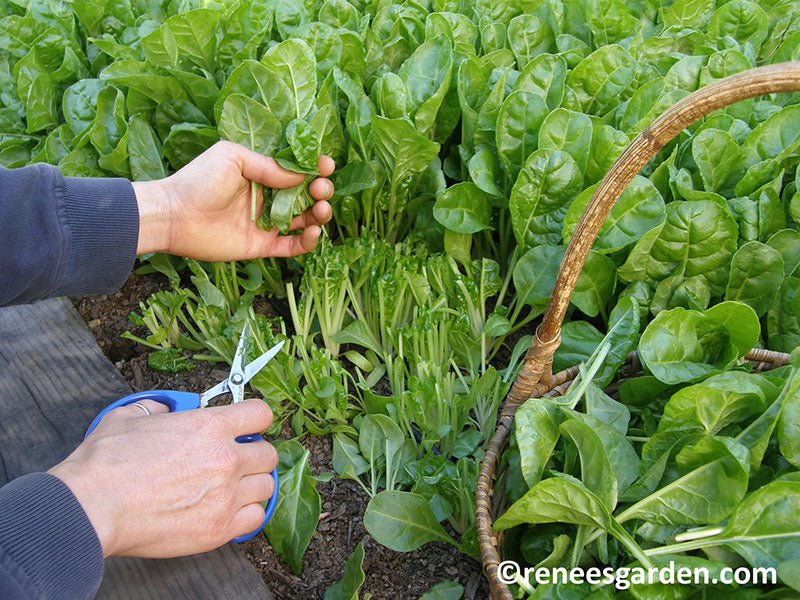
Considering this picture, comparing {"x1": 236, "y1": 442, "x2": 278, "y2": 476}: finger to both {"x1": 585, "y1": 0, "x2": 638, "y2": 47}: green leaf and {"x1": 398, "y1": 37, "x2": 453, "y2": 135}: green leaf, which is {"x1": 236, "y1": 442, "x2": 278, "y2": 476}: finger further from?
{"x1": 585, "y1": 0, "x2": 638, "y2": 47}: green leaf

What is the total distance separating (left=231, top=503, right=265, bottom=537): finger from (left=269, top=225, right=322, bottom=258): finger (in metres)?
0.51

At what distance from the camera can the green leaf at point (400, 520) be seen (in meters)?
0.92

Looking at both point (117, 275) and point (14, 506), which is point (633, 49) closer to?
point (117, 275)

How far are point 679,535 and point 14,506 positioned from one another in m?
0.76

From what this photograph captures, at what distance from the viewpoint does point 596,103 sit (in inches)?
51.2

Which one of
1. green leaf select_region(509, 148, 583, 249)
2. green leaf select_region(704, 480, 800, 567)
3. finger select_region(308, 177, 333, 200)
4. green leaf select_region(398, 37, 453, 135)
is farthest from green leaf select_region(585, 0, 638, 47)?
green leaf select_region(704, 480, 800, 567)

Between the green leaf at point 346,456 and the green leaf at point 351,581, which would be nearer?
the green leaf at point 351,581

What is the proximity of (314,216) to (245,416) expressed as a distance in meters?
0.44

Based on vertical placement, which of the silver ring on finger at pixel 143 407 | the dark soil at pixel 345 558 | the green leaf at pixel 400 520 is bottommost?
the dark soil at pixel 345 558

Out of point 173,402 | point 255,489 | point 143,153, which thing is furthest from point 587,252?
point 143,153

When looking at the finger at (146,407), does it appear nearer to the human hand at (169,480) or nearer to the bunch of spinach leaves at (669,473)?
the human hand at (169,480)

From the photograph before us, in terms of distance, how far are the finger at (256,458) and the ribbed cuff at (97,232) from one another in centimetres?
37

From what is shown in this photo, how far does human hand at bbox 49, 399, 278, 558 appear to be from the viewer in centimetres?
79

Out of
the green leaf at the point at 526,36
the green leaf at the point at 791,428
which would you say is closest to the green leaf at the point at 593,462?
the green leaf at the point at 791,428
